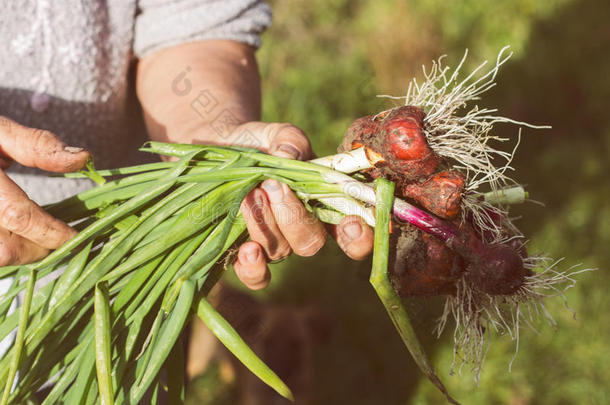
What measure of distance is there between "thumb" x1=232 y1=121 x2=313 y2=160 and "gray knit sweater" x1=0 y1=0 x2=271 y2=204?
319mm

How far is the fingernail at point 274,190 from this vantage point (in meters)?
1.17

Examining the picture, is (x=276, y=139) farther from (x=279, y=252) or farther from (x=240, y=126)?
(x=279, y=252)

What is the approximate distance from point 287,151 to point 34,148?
0.52 metres

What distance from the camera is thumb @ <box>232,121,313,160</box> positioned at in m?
1.25

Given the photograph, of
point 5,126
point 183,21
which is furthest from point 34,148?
point 183,21

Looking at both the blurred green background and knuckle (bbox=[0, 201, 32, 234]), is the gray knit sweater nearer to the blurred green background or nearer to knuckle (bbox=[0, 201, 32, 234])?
knuckle (bbox=[0, 201, 32, 234])

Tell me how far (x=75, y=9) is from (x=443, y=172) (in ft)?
3.01

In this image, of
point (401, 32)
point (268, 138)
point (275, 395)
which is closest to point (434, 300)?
point (268, 138)

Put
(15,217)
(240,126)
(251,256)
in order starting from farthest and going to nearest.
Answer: (240,126) → (251,256) → (15,217)

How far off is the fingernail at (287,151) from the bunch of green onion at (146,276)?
5cm

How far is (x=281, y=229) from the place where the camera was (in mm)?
1208

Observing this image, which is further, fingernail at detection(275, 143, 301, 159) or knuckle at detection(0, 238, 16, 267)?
fingernail at detection(275, 143, 301, 159)

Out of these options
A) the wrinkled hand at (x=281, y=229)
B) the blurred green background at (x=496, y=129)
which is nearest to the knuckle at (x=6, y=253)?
the wrinkled hand at (x=281, y=229)

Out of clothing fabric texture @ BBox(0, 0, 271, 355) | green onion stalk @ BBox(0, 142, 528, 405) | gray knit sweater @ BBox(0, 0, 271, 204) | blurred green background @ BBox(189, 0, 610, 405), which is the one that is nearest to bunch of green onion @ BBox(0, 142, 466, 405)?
green onion stalk @ BBox(0, 142, 528, 405)
